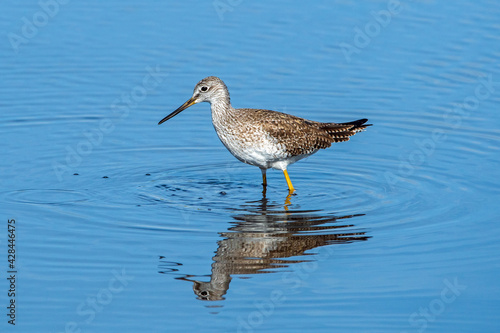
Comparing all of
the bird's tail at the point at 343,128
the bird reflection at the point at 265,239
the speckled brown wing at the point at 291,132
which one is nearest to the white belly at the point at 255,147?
the speckled brown wing at the point at 291,132

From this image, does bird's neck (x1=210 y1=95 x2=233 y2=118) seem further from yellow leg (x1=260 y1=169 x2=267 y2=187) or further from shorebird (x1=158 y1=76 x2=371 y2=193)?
yellow leg (x1=260 y1=169 x2=267 y2=187)

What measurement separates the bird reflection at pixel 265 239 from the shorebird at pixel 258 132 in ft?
3.16

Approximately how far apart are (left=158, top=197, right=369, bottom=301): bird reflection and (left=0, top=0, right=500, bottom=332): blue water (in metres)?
0.04

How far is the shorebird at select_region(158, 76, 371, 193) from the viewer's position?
14953mm

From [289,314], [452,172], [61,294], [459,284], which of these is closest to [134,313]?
[61,294]

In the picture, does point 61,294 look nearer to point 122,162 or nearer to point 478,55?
point 122,162

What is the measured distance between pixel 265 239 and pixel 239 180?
11.4 feet

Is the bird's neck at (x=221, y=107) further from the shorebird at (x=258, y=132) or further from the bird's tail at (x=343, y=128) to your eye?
the bird's tail at (x=343, y=128)

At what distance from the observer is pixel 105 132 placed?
57.6 ft

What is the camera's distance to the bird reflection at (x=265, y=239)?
37.0 ft

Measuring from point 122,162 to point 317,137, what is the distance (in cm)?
358

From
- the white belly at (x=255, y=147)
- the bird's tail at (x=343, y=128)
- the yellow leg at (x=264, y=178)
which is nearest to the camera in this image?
the white belly at (x=255, y=147)

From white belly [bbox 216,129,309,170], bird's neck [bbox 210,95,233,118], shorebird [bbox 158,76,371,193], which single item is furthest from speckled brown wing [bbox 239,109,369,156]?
bird's neck [bbox 210,95,233,118]

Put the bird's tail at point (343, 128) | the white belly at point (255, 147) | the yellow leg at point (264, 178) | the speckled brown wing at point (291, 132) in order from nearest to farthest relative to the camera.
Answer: the white belly at point (255, 147) → the speckled brown wing at point (291, 132) → the yellow leg at point (264, 178) → the bird's tail at point (343, 128)
